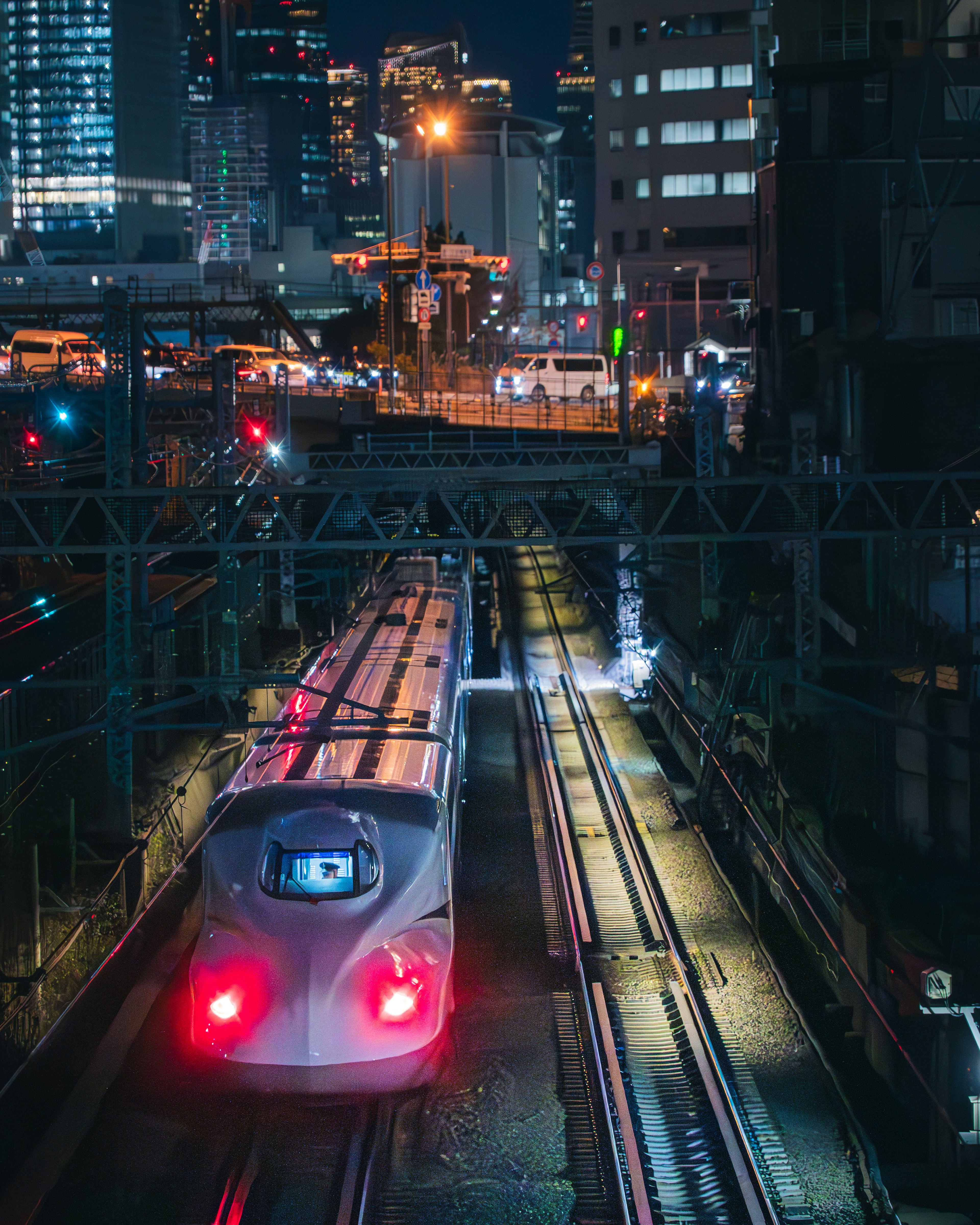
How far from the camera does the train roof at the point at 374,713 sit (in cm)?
946

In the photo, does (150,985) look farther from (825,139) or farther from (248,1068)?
(825,139)

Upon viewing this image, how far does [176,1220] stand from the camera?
7.54 m

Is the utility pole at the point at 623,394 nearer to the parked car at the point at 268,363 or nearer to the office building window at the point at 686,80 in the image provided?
the parked car at the point at 268,363

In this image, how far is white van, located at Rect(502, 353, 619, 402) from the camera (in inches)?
1549

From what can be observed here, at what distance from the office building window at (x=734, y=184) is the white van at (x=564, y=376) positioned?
74.0ft

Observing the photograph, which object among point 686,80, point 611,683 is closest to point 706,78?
point 686,80

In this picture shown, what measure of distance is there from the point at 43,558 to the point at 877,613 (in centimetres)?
1641

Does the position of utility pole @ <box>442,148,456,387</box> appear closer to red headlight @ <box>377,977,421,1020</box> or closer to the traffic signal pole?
the traffic signal pole

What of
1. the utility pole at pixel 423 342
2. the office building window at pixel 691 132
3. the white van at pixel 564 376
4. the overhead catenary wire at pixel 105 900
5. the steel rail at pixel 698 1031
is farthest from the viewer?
the office building window at pixel 691 132

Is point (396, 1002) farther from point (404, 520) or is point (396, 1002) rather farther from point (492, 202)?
point (492, 202)

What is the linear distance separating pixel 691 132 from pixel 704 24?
5.10 meters

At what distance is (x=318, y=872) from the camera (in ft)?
27.6

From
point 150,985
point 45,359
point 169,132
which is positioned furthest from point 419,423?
point 169,132

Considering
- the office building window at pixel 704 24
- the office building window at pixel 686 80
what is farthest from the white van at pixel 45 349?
the office building window at pixel 704 24
